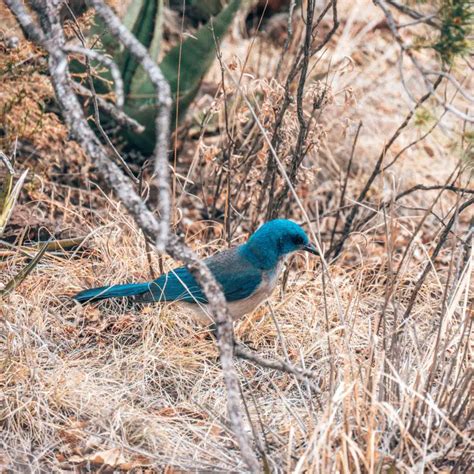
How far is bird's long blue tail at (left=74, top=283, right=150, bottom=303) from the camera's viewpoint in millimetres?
4246

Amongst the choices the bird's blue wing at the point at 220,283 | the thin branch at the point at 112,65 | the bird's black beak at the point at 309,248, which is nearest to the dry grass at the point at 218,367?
the bird's blue wing at the point at 220,283

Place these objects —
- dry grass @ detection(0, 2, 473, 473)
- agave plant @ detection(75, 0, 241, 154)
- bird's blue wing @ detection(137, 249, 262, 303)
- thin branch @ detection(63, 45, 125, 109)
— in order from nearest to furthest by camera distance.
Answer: thin branch @ detection(63, 45, 125, 109), dry grass @ detection(0, 2, 473, 473), bird's blue wing @ detection(137, 249, 262, 303), agave plant @ detection(75, 0, 241, 154)

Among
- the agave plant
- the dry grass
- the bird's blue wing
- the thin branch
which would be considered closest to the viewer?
the thin branch

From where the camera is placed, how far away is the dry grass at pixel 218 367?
3.10 m

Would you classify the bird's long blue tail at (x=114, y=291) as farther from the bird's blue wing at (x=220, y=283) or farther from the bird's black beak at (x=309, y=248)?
the bird's black beak at (x=309, y=248)

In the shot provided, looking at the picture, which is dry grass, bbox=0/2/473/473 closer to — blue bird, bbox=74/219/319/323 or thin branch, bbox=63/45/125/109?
blue bird, bbox=74/219/319/323

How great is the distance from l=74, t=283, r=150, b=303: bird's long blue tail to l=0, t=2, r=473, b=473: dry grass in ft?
0.52

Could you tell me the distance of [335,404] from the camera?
295 centimetres

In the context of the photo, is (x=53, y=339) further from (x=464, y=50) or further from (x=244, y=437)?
(x=464, y=50)

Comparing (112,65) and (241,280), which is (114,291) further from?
(112,65)

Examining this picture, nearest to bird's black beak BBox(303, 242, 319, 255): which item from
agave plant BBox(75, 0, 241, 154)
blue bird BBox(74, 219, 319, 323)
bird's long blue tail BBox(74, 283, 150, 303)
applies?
blue bird BBox(74, 219, 319, 323)

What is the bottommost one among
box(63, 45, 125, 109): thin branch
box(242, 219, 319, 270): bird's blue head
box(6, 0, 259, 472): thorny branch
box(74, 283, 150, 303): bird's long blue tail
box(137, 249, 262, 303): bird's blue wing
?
box(74, 283, 150, 303): bird's long blue tail

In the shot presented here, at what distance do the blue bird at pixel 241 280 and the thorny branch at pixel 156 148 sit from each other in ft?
5.24

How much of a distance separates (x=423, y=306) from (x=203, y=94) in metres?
2.61
